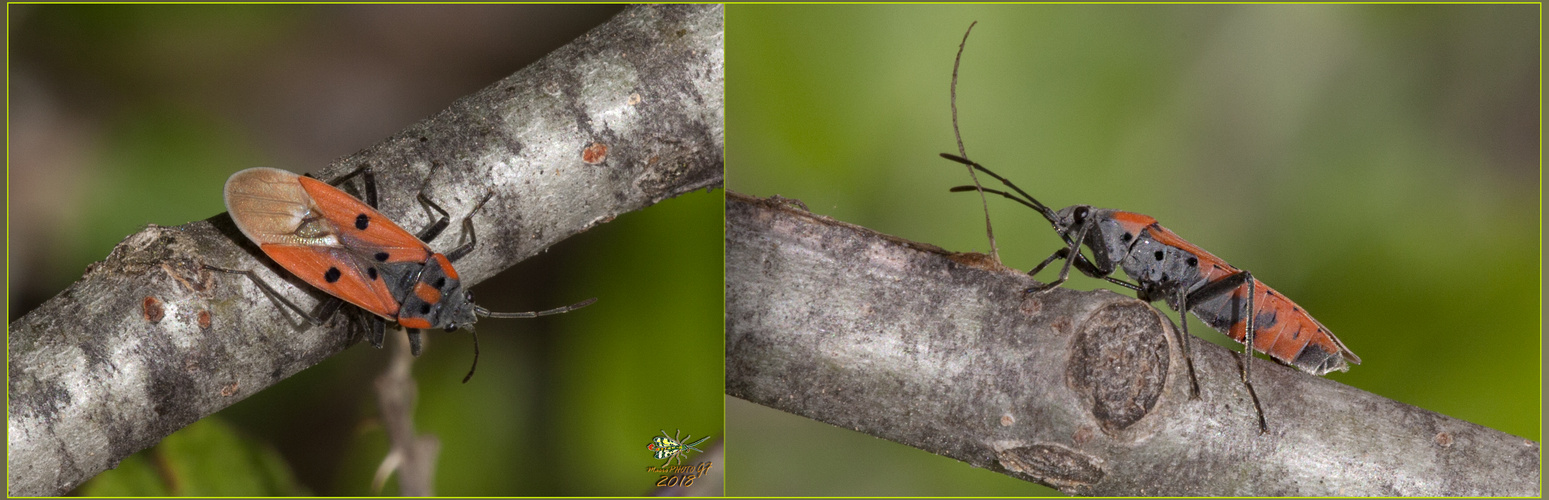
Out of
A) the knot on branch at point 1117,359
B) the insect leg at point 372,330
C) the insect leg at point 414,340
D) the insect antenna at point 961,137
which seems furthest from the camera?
the insect leg at point 414,340

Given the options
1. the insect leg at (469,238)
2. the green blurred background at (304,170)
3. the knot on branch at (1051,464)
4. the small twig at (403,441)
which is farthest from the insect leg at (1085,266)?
the small twig at (403,441)

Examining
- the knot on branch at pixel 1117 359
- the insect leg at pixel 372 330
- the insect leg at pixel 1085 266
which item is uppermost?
the insect leg at pixel 1085 266

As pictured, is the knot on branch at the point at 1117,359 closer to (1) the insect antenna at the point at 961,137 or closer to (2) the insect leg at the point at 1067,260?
(2) the insect leg at the point at 1067,260

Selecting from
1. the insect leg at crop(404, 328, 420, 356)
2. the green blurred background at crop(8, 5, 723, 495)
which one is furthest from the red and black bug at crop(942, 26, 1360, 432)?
the insect leg at crop(404, 328, 420, 356)

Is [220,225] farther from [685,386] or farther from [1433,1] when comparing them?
[1433,1]

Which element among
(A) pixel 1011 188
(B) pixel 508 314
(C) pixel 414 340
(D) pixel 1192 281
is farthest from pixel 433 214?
(D) pixel 1192 281

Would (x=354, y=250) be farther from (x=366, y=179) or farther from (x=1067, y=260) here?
(x=1067, y=260)

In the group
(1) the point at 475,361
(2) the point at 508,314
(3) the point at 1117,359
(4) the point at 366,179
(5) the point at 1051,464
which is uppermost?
(4) the point at 366,179
